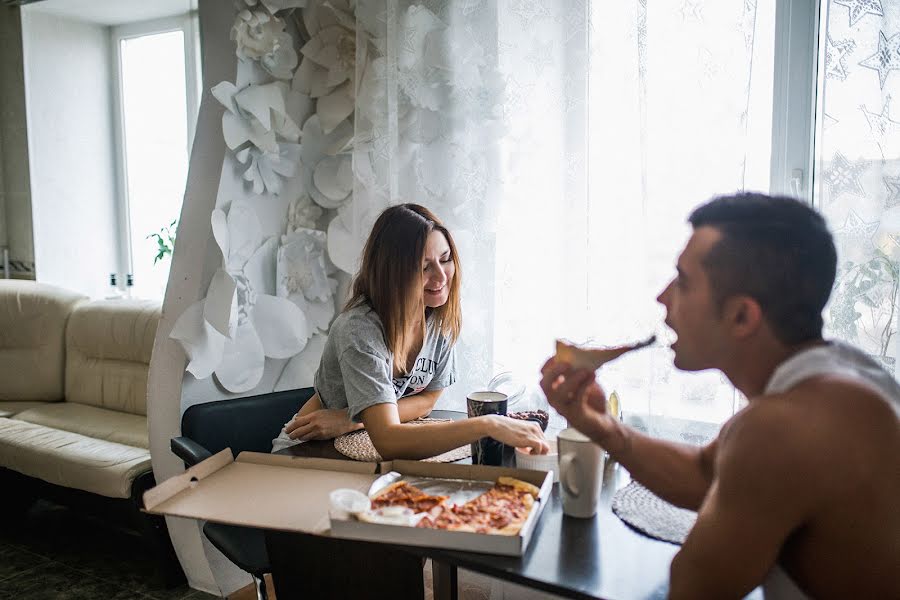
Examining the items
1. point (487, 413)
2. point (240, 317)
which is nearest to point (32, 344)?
point (240, 317)

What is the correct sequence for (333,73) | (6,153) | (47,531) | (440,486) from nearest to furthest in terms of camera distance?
1. (440,486)
2. (333,73)
3. (47,531)
4. (6,153)

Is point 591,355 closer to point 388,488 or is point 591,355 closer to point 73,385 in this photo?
point 388,488

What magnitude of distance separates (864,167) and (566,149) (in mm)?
730

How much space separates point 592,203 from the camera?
2.00m

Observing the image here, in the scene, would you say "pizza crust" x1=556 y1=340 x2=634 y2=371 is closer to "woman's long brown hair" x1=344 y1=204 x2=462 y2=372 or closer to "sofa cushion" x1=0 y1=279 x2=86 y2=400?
"woman's long brown hair" x1=344 y1=204 x2=462 y2=372

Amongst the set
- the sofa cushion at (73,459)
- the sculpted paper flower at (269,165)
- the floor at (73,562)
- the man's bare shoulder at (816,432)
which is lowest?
the floor at (73,562)

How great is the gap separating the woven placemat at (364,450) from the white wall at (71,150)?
123 inches

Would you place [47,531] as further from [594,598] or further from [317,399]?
[594,598]

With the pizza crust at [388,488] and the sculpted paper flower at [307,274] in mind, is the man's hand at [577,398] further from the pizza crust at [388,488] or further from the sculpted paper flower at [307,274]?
the sculpted paper flower at [307,274]

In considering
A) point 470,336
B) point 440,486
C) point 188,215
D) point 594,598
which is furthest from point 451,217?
point 594,598

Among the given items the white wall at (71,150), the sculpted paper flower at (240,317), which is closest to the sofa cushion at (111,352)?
the white wall at (71,150)

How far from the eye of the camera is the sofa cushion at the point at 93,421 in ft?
9.84

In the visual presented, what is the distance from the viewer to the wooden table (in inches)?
40.6

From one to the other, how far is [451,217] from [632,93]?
63 centimetres
